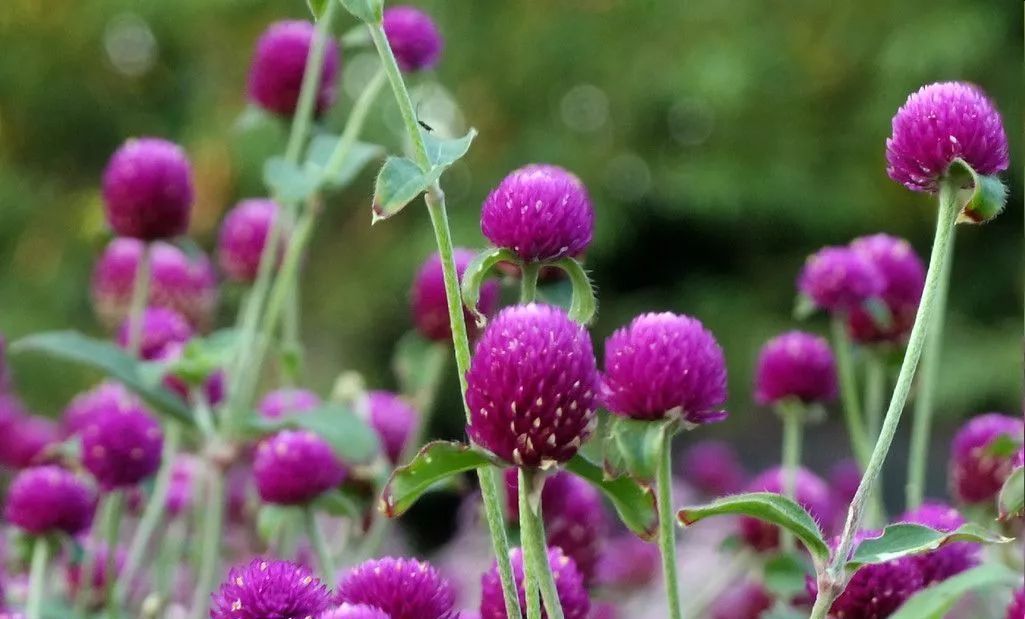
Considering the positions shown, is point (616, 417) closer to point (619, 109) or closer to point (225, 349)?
point (225, 349)

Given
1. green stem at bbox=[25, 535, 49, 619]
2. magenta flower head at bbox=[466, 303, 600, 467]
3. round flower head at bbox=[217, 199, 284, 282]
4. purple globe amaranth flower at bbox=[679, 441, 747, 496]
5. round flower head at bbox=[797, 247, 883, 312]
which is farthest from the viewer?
purple globe amaranth flower at bbox=[679, 441, 747, 496]

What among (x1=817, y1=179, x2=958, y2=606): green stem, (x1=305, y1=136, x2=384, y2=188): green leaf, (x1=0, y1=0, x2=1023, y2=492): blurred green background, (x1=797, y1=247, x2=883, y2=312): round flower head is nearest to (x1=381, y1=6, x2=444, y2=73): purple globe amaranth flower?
(x1=305, y1=136, x2=384, y2=188): green leaf

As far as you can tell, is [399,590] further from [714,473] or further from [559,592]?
[714,473]

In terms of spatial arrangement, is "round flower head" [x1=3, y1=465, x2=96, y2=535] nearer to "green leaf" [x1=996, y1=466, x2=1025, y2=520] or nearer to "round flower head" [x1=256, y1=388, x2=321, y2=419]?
"round flower head" [x1=256, y1=388, x2=321, y2=419]

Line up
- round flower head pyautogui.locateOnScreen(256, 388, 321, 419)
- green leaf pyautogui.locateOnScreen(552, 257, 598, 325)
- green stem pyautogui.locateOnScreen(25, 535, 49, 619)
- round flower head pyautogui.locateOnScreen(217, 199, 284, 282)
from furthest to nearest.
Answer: round flower head pyautogui.locateOnScreen(217, 199, 284, 282) < round flower head pyautogui.locateOnScreen(256, 388, 321, 419) < green stem pyautogui.locateOnScreen(25, 535, 49, 619) < green leaf pyautogui.locateOnScreen(552, 257, 598, 325)

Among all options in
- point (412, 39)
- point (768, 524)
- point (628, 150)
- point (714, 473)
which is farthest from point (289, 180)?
point (628, 150)

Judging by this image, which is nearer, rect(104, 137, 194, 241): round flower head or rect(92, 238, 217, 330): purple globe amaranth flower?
rect(104, 137, 194, 241): round flower head
